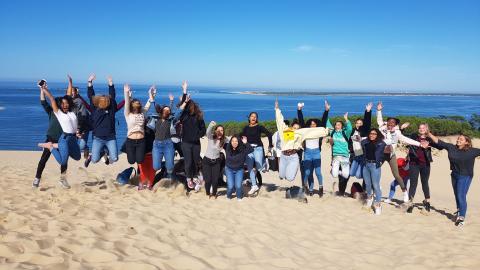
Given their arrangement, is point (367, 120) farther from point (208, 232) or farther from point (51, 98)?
point (51, 98)

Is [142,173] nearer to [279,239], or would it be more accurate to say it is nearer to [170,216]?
[170,216]

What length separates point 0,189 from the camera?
22.9 ft

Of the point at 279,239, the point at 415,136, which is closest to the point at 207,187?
the point at 279,239

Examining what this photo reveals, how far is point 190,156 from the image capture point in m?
7.64


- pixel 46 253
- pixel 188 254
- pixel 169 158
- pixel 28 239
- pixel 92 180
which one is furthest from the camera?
pixel 92 180

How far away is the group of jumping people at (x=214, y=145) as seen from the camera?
280 inches

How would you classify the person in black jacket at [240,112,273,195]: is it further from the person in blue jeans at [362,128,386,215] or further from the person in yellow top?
the person in blue jeans at [362,128,386,215]

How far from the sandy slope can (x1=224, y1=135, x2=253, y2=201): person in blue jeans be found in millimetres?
430

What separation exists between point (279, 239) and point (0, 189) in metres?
5.52

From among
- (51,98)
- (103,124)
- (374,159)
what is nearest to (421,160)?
(374,159)

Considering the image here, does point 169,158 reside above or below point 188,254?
above

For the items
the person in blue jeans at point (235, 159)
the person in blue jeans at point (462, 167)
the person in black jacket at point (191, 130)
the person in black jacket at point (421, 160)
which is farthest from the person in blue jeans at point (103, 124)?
the person in blue jeans at point (462, 167)

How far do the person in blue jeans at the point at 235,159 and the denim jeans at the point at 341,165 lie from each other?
6.67ft

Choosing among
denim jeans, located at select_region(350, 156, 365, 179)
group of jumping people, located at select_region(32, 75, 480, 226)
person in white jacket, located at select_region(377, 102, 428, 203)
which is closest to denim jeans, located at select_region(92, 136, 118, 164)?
group of jumping people, located at select_region(32, 75, 480, 226)
